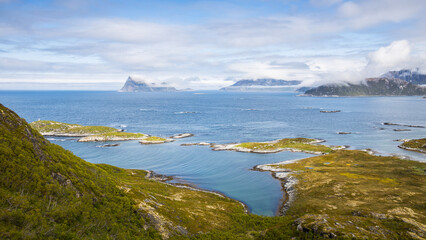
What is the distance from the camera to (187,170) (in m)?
73.6

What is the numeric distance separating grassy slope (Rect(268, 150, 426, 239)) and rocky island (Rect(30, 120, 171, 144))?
6852 cm

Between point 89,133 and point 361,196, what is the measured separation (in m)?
116

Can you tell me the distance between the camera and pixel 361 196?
47.4 meters

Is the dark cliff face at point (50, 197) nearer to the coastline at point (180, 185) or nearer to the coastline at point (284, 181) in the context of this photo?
the coastline at point (180, 185)

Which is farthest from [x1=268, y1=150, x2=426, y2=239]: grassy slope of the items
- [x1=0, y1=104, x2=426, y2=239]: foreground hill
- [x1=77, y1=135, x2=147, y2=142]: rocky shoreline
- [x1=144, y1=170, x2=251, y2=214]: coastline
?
[x1=77, y1=135, x2=147, y2=142]: rocky shoreline

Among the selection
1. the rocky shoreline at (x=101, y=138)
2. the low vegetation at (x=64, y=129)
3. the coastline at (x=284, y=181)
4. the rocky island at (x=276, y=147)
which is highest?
the low vegetation at (x=64, y=129)

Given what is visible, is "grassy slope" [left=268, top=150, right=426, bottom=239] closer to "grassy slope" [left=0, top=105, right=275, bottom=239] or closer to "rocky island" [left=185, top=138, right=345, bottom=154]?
"grassy slope" [left=0, top=105, right=275, bottom=239]

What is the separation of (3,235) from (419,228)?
38132 mm

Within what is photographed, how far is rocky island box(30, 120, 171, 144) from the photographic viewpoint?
376ft

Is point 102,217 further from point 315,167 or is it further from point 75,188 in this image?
point 315,167

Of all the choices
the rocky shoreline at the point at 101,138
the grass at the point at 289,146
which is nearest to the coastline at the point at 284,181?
the grass at the point at 289,146

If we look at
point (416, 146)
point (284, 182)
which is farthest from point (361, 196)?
point (416, 146)

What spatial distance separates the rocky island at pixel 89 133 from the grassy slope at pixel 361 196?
68.5 metres

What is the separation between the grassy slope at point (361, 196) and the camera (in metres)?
28.2
